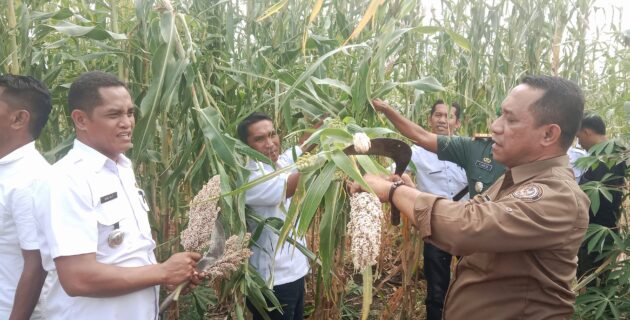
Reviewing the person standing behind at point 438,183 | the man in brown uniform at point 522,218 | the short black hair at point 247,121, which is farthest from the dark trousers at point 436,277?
the man in brown uniform at point 522,218

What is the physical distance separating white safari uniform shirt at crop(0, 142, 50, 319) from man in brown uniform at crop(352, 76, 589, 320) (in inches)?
36.7

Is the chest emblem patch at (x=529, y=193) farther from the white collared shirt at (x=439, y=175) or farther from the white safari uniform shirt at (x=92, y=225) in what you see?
the white collared shirt at (x=439, y=175)

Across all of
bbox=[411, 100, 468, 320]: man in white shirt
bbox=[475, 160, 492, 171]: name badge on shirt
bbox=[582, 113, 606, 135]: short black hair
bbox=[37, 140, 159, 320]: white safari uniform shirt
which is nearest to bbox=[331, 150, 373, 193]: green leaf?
bbox=[37, 140, 159, 320]: white safari uniform shirt

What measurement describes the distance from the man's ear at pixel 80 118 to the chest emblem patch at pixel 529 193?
3.90 ft

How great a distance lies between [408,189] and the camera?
1.42m

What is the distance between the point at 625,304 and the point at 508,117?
1914mm

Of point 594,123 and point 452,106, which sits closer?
point 594,123

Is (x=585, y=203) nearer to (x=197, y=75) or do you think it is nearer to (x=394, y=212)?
(x=394, y=212)

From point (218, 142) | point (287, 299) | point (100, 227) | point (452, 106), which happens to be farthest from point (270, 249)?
point (452, 106)

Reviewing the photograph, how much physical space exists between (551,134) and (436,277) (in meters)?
1.97

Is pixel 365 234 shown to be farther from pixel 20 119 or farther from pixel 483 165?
pixel 483 165

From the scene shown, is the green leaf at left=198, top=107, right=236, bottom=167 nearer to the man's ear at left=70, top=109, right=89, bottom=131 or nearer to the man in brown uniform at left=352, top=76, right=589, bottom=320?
the man's ear at left=70, top=109, right=89, bottom=131

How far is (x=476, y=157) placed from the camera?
2754 millimetres

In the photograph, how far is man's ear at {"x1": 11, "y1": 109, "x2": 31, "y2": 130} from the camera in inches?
64.2
